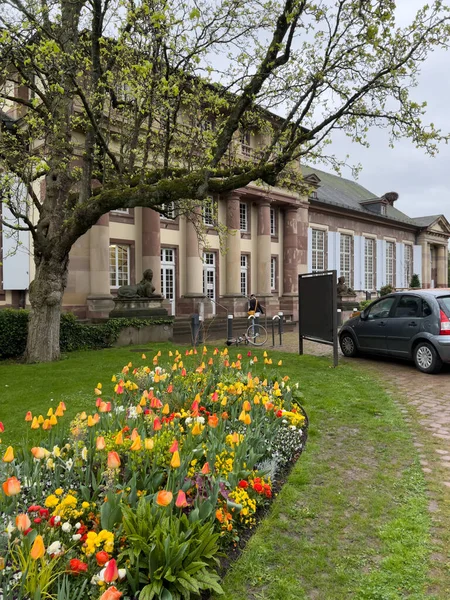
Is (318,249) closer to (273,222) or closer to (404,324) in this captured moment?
(273,222)

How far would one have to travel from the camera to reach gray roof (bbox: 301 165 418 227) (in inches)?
1426

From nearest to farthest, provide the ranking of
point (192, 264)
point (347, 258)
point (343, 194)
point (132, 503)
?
point (132, 503)
point (192, 264)
point (347, 258)
point (343, 194)

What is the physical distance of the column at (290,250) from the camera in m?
29.4

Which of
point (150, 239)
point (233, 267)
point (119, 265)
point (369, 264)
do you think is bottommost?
point (119, 265)

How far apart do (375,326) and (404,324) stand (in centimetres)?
91

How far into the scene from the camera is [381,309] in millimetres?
10266

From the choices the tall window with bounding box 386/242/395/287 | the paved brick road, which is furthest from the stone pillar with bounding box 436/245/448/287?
the paved brick road

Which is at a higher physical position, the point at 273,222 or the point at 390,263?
the point at 273,222

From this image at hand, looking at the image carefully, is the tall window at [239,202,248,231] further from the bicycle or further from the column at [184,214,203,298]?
the bicycle

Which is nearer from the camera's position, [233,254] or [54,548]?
[54,548]

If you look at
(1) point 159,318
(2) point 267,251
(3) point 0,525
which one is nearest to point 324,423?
(3) point 0,525

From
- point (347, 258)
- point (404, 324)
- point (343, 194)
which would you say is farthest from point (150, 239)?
point (343, 194)

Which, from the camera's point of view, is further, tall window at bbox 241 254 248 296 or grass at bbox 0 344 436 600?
tall window at bbox 241 254 248 296

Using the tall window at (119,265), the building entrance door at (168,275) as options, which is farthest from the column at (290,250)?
the tall window at (119,265)
